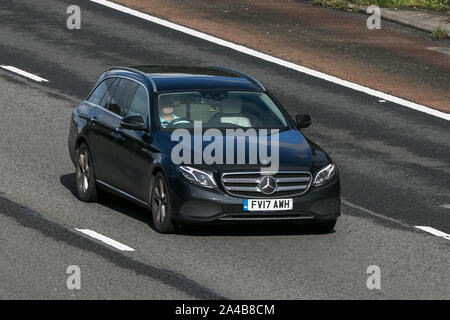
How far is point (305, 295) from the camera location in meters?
12.9

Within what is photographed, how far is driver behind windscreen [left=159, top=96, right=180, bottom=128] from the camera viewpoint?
637 inches

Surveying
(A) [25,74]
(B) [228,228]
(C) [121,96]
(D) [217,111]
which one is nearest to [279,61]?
(A) [25,74]

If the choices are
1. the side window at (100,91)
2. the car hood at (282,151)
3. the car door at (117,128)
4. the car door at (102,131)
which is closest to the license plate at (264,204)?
the car hood at (282,151)

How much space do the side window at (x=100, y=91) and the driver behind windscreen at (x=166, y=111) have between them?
140cm

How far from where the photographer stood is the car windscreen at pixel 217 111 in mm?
16203

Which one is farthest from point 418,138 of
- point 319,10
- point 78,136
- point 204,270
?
point 319,10

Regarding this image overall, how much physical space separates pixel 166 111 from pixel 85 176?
64.4 inches

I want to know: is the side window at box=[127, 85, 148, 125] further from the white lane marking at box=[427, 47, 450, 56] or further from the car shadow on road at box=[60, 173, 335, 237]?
the white lane marking at box=[427, 47, 450, 56]

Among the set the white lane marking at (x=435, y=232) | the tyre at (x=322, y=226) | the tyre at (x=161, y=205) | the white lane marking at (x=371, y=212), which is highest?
the tyre at (x=161, y=205)

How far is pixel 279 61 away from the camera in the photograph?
2788cm

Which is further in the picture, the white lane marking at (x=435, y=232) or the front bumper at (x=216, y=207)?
the white lane marking at (x=435, y=232)

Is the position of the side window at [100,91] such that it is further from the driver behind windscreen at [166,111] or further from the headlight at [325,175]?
the headlight at [325,175]

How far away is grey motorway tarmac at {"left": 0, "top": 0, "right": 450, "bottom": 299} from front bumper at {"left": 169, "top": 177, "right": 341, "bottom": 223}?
27 cm

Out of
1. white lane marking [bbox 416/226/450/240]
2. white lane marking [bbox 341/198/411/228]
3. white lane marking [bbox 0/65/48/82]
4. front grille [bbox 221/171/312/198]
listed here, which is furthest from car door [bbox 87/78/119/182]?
white lane marking [bbox 0/65/48/82]
